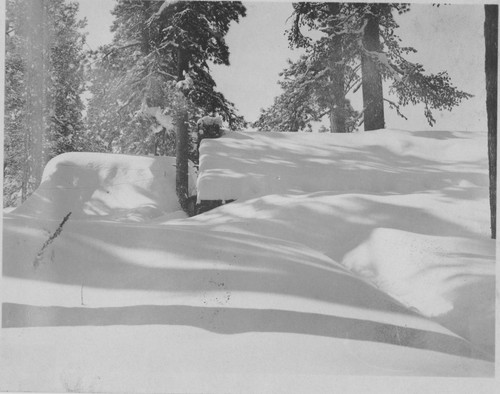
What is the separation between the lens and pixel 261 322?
3.20m

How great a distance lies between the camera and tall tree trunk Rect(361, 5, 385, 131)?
5398 millimetres

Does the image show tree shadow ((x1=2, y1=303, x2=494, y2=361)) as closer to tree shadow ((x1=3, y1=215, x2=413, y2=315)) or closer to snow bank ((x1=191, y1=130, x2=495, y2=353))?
tree shadow ((x1=3, y1=215, x2=413, y2=315))

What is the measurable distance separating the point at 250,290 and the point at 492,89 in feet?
9.55

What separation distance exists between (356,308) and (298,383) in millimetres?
682

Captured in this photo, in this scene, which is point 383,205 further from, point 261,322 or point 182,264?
point 182,264

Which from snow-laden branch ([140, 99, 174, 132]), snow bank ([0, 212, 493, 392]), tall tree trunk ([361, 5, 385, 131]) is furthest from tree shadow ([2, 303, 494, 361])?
tall tree trunk ([361, 5, 385, 131])

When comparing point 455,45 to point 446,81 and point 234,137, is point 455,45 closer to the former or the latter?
point 446,81

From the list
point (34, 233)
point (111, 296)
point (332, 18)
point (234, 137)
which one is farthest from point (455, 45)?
point (34, 233)

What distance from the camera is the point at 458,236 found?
4137 mm

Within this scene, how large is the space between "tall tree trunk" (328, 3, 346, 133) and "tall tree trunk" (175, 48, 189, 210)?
1.84 m

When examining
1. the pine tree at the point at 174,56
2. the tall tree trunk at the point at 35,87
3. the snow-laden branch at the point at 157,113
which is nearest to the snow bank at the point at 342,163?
→ the pine tree at the point at 174,56

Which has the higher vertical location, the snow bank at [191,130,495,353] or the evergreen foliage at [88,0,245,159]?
the evergreen foliage at [88,0,245,159]

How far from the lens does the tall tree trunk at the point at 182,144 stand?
542 centimetres

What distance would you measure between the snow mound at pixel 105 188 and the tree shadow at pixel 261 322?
1129mm
